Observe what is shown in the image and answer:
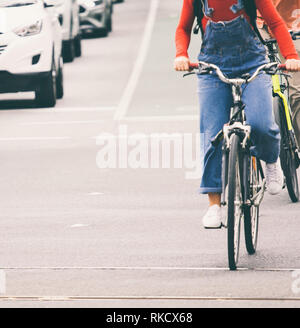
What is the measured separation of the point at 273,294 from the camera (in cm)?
657

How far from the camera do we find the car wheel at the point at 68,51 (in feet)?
79.4

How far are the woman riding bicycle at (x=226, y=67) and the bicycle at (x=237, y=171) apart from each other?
80mm

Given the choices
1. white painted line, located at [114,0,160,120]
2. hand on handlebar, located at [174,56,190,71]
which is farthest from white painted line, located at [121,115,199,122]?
hand on handlebar, located at [174,56,190,71]

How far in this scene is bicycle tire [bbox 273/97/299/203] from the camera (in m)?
9.38

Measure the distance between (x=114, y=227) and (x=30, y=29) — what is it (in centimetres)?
887

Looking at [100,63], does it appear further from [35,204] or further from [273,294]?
[273,294]

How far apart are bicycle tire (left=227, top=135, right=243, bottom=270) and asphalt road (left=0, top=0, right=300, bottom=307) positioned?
0.14 metres

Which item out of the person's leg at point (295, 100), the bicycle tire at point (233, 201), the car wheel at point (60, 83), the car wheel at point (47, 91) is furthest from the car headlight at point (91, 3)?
the bicycle tire at point (233, 201)

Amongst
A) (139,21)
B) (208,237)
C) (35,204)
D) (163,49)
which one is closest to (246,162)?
(208,237)

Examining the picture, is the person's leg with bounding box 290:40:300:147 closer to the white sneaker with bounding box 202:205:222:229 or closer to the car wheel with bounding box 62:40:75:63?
the white sneaker with bounding box 202:205:222:229

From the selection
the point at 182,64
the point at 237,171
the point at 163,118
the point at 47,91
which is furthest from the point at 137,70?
the point at 237,171
